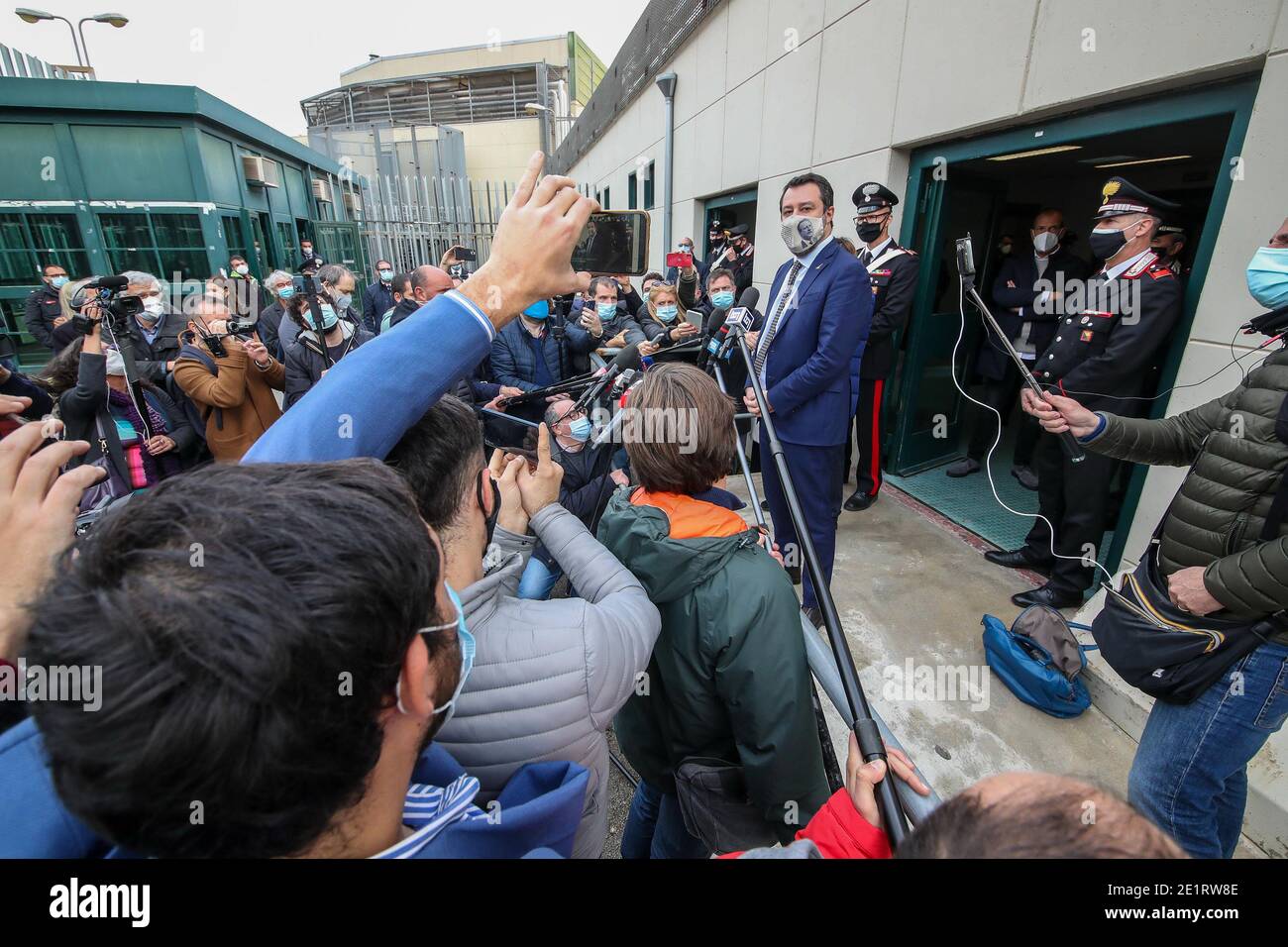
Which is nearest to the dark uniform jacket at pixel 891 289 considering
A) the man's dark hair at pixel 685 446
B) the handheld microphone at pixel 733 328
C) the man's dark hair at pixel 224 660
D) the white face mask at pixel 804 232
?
the white face mask at pixel 804 232

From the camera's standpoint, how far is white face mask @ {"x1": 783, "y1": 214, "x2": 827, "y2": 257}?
2.92 m

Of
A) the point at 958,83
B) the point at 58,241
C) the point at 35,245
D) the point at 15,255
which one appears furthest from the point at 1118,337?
the point at 15,255

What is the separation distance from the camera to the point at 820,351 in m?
2.83

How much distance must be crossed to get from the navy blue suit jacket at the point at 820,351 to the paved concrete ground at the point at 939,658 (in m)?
1.03

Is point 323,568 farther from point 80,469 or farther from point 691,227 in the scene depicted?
point 691,227

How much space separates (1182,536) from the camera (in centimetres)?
162

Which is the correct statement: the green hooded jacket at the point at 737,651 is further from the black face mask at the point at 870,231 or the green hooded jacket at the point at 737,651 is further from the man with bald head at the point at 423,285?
the man with bald head at the point at 423,285

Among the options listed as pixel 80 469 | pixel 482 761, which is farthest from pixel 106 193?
pixel 482 761

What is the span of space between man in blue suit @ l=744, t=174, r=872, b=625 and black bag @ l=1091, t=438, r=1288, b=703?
1.26 m

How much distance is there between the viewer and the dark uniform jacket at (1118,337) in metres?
2.56

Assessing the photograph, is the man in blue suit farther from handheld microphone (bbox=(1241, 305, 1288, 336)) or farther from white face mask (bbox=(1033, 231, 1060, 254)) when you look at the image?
white face mask (bbox=(1033, 231, 1060, 254))

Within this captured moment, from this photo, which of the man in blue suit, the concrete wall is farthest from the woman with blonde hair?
the concrete wall

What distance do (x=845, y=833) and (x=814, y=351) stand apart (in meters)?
2.49

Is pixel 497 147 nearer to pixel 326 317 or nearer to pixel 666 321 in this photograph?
pixel 326 317
